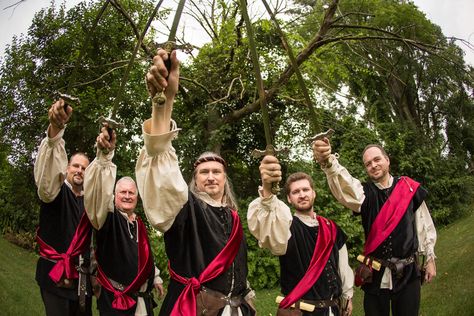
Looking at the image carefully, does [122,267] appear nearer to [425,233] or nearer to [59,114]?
[59,114]

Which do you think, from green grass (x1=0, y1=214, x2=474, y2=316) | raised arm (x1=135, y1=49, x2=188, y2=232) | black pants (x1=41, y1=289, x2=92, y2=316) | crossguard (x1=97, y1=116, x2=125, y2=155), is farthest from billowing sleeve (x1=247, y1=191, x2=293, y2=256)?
green grass (x1=0, y1=214, x2=474, y2=316)

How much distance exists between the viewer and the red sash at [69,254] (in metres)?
3.21

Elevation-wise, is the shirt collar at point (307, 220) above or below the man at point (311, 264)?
above

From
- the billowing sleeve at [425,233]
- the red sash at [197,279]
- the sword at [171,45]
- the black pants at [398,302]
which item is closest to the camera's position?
the sword at [171,45]

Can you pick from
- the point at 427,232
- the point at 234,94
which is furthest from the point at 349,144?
the point at 427,232

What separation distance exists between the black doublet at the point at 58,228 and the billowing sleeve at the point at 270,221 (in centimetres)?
153

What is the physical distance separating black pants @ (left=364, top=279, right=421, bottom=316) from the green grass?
2058mm

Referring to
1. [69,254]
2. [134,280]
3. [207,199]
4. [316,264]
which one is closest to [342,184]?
[316,264]

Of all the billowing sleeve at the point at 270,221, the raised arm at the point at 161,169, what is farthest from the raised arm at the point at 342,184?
the raised arm at the point at 161,169

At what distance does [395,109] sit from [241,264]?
16.1 meters

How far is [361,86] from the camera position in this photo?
1698 cm

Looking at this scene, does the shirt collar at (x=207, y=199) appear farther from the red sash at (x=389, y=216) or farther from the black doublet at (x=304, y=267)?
the red sash at (x=389, y=216)

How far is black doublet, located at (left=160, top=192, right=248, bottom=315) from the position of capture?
91.3 inches

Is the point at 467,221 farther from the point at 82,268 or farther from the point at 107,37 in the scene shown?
the point at 82,268
